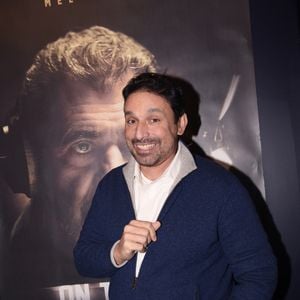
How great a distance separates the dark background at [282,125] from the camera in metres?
1.74

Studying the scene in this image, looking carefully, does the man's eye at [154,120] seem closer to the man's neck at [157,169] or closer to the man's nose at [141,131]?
the man's nose at [141,131]

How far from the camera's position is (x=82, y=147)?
1878 millimetres

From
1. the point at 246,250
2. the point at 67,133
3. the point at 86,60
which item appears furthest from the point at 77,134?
the point at 246,250

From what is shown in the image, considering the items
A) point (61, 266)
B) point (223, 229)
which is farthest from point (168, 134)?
point (61, 266)

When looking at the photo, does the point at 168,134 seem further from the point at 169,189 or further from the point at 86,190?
the point at 86,190

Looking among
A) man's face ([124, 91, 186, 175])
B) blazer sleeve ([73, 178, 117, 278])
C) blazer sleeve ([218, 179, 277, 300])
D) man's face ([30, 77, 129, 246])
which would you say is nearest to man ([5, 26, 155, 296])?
man's face ([30, 77, 129, 246])

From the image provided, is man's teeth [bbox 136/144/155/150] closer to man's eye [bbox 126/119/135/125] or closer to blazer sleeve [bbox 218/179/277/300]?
man's eye [bbox 126/119/135/125]

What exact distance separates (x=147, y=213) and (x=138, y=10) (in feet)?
3.44

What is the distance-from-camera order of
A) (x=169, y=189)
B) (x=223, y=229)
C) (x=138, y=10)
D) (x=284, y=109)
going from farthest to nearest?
(x=138, y=10), (x=284, y=109), (x=169, y=189), (x=223, y=229)

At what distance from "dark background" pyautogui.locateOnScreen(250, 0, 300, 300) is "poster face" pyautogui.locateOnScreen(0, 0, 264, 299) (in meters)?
0.32

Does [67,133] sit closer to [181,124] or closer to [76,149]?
[76,149]

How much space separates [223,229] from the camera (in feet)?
3.64

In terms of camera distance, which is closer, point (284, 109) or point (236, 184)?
point (236, 184)

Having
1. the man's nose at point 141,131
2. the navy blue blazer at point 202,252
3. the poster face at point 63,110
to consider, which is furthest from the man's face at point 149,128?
the poster face at point 63,110
